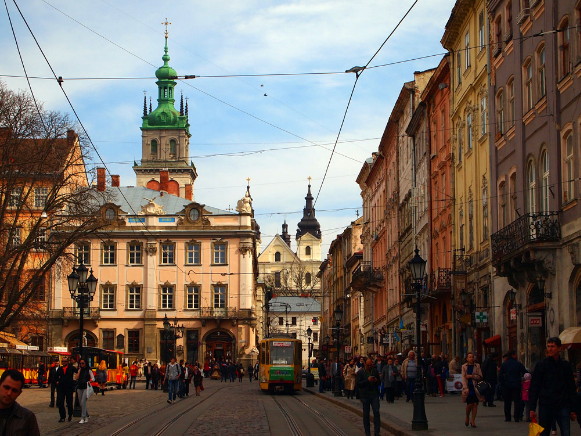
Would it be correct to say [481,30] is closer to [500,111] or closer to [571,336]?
[500,111]

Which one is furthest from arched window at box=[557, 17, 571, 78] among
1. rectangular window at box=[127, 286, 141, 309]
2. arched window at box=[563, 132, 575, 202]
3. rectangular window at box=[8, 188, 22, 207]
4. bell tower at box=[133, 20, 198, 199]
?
bell tower at box=[133, 20, 198, 199]

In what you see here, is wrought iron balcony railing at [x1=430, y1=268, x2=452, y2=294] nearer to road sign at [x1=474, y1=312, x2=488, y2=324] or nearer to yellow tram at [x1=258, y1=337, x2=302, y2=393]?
road sign at [x1=474, y1=312, x2=488, y2=324]

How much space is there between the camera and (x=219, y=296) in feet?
297

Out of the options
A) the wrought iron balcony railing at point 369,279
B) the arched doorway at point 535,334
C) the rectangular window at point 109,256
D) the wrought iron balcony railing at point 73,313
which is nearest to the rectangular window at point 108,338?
the wrought iron balcony railing at point 73,313

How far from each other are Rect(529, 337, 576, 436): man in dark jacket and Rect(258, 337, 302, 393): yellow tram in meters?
33.0

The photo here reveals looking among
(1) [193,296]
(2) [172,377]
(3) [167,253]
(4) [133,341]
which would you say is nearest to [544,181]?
(2) [172,377]

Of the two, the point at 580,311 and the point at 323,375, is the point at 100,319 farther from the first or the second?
the point at 580,311

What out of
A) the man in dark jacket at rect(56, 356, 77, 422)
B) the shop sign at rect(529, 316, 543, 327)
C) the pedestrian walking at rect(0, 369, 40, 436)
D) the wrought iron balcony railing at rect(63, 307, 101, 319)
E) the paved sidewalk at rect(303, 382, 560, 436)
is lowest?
the paved sidewalk at rect(303, 382, 560, 436)

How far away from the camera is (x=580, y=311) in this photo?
24.0m

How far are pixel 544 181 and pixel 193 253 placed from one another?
218 feet

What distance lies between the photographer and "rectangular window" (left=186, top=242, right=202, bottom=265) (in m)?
90.9

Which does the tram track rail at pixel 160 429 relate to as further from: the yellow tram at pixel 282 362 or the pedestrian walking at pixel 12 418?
the pedestrian walking at pixel 12 418

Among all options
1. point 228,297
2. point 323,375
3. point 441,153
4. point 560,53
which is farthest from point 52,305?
point 560,53

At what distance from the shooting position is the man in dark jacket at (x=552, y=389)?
1314 centimetres
